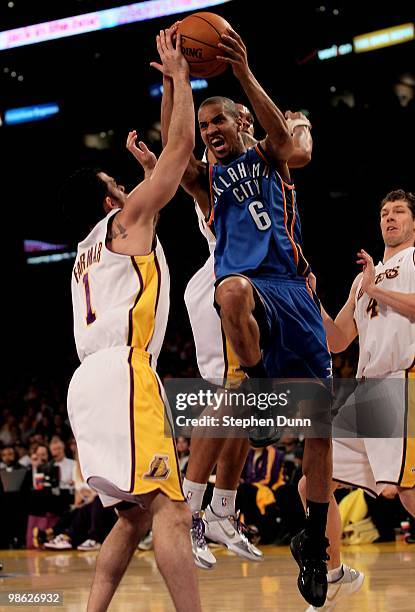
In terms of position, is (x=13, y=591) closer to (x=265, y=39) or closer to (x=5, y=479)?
(x=5, y=479)

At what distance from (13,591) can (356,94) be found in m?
13.2

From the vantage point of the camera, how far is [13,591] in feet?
23.8

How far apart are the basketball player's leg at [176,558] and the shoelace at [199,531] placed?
1.67 m

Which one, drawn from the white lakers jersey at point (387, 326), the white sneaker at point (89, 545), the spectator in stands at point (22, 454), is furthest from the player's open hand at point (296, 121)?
the spectator in stands at point (22, 454)

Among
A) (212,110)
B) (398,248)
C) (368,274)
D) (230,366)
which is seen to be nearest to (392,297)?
(368,274)

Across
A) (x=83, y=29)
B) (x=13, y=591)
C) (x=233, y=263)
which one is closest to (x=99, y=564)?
(x=233, y=263)

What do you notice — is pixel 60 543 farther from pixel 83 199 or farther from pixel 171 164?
pixel 171 164

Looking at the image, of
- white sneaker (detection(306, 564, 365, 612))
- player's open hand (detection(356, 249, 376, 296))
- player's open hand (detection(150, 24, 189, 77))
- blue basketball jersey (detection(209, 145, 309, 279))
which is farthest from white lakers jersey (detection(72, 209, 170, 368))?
white sneaker (detection(306, 564, 365, 612))

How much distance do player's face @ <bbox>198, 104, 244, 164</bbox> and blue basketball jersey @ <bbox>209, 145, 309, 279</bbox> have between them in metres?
0.10

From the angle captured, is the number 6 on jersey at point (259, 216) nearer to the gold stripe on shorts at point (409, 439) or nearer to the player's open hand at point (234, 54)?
the player's open hand at point (234, 54)

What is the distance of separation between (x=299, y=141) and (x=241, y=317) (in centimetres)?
140

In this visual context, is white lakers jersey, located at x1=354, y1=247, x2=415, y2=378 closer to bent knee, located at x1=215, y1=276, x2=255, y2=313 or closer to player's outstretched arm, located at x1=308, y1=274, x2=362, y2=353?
player's outstretched arm, located at x1=308, y1=274, x2=362, y2=353

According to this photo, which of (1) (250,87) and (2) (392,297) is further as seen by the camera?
(2) (392,297)

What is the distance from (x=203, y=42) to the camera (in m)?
4.80
